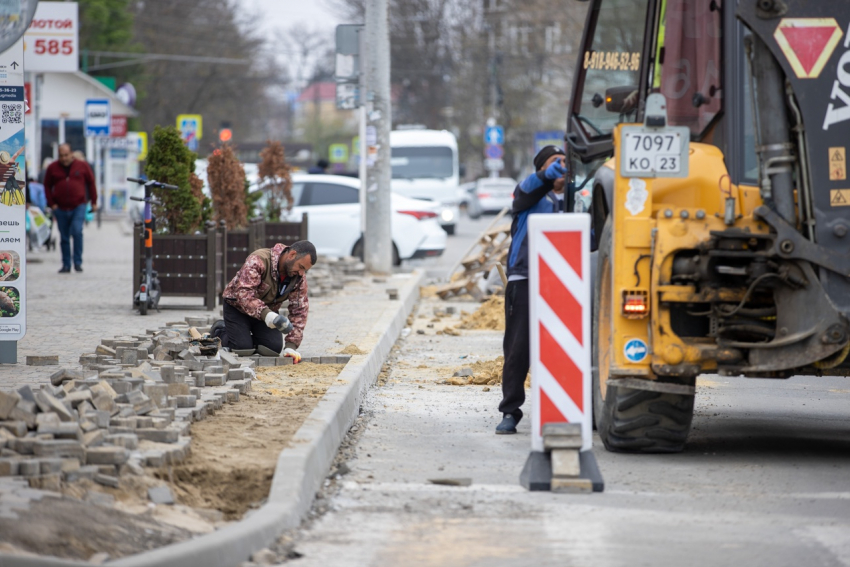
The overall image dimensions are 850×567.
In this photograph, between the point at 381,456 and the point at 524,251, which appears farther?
the point at 524,251

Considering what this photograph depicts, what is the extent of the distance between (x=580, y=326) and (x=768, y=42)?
1.72 m

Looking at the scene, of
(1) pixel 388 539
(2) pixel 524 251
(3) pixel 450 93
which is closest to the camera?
(1) pixel 388 539

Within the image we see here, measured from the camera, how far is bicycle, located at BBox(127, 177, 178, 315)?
13.2 metres

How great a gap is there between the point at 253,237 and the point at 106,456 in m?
9.69

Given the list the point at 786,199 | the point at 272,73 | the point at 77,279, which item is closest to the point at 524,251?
the point at 786,199

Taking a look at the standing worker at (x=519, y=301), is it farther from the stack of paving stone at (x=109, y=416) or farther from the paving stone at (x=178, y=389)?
the paving stone at (x=178, y=389)

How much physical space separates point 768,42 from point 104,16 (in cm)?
4862

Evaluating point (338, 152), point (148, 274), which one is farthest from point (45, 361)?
point (338, 152)

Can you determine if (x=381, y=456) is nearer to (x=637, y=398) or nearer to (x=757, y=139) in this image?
(x=637, y=398)

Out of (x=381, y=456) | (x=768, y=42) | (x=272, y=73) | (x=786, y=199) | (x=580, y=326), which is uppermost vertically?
(x=272, y=73)

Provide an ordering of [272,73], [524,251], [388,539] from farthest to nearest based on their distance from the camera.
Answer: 1. [272,73]
2. [524,251]
3. [388,539]

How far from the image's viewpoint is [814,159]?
20.8 ft

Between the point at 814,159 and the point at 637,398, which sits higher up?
the point at 814,159

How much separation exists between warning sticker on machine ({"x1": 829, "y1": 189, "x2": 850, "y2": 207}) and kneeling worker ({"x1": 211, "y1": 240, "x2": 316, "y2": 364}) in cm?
423
